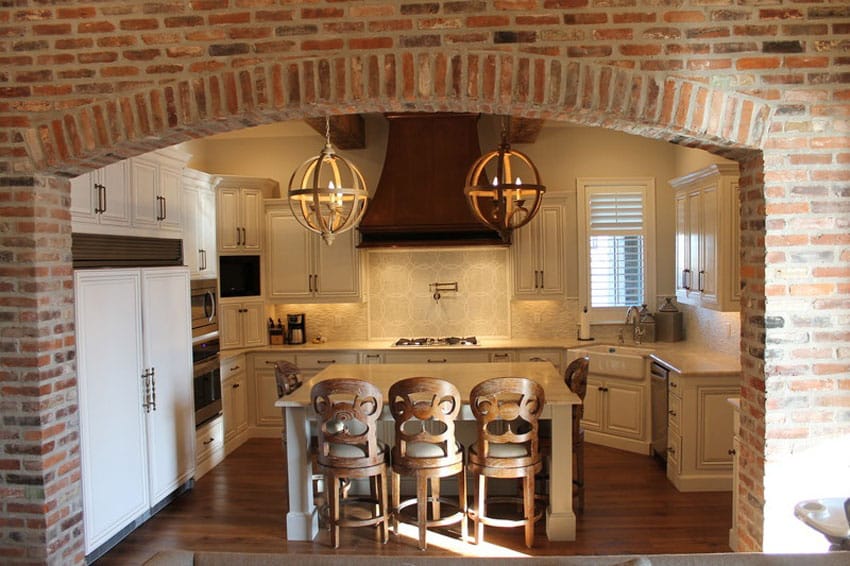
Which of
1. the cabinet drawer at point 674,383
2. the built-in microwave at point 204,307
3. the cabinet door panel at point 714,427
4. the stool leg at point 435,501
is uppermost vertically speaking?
the built-in microwave at point 204,307

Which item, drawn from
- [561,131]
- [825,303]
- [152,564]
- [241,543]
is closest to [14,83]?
[152,564]

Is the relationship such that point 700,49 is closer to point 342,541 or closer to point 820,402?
point 820,402

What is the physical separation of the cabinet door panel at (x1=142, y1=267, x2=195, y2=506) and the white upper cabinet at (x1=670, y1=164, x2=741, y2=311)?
169 inches

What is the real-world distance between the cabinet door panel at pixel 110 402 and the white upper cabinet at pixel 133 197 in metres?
0.35

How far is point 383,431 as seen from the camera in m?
4.95

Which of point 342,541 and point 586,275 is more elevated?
point 586,275

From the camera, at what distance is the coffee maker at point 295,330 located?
22.9 feet

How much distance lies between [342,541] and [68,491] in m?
1.74

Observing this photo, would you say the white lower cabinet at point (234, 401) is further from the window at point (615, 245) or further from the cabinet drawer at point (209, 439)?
the window at point (615, 245)

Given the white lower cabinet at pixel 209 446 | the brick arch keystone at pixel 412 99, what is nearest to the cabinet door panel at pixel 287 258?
the white lower cabinet at pixel 209 446

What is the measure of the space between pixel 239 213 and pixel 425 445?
3693mm

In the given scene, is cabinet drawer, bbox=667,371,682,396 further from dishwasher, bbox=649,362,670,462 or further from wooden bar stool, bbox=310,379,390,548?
wooden bar stool, bbox=310,379,390,548

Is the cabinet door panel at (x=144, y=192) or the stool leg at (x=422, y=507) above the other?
the cabinet door panel at (x=144, y=192)

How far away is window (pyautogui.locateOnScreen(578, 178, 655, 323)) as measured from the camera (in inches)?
271
